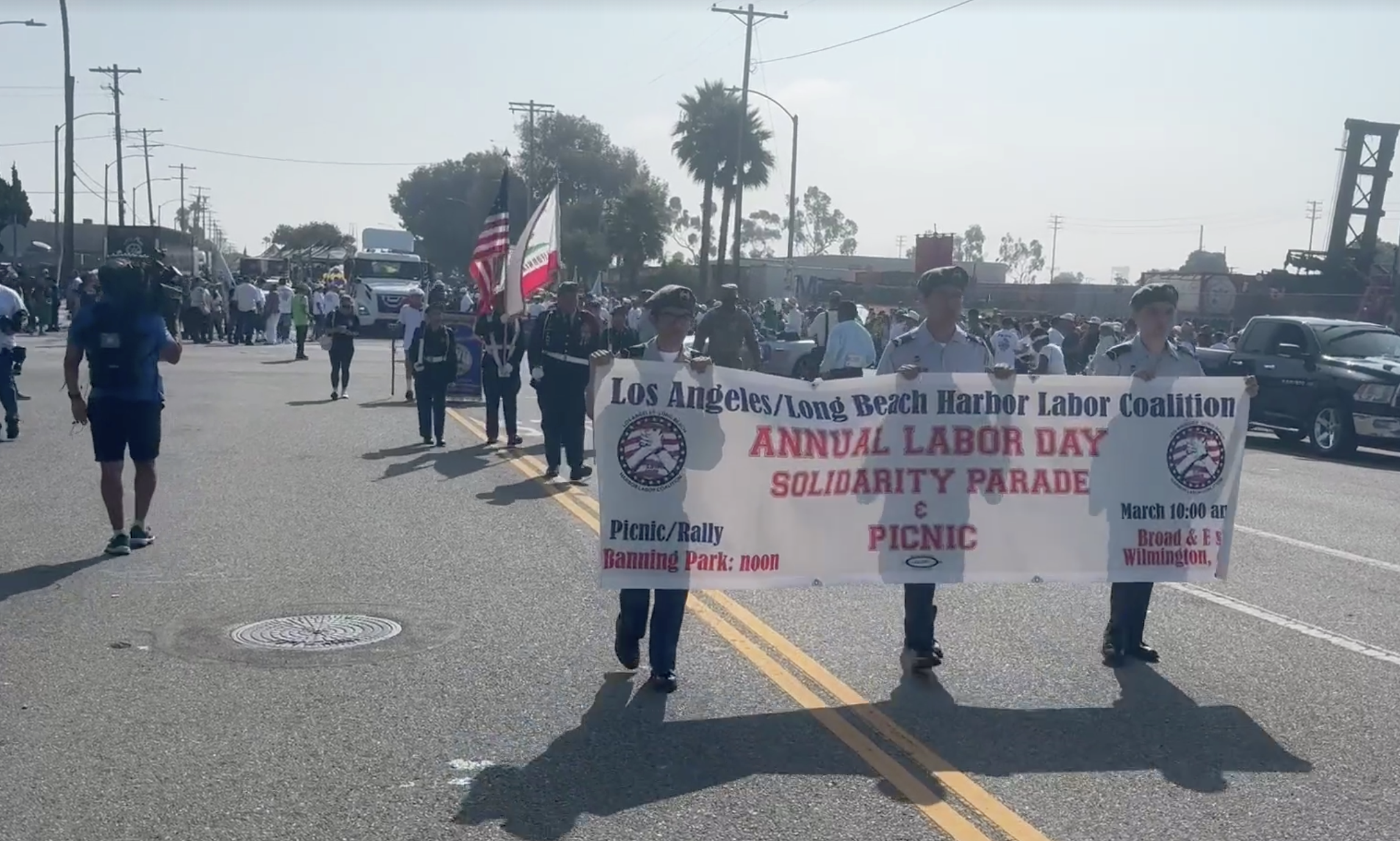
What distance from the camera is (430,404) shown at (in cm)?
1662

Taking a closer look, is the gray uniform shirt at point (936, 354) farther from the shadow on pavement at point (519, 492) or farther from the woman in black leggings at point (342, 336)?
the woman in black leggings at point (342, 336)

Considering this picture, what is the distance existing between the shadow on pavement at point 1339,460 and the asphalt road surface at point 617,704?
8.35m

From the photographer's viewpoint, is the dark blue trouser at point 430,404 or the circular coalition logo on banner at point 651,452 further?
the dark blue trouser at point 430,404

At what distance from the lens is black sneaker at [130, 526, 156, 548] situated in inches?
388

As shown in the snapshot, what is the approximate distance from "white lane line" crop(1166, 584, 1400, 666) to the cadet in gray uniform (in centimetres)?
219

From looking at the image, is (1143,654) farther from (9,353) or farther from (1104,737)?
(9,353)

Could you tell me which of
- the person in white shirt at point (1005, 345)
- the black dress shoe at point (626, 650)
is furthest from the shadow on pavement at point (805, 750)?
the person in white shirt at point (1005, 345)

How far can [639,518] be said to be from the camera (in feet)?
22.0

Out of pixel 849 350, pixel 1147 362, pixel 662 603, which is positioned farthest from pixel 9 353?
pixel 1147 362

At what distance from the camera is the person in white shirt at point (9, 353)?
15672mm

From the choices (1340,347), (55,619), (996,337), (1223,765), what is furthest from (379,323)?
(1223,765)

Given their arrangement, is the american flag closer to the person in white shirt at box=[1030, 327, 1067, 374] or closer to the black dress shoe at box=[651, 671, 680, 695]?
the person in white shirt at box=[1030, 327, 1067, 374]

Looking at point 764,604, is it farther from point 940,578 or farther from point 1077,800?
point 1077,800

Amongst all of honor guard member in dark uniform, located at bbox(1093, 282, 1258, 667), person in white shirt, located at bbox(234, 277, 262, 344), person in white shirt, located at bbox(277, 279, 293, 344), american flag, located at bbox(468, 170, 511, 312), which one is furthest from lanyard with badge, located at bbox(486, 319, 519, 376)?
person in white shirt, located at bbox(234, 277, 262, 344)
